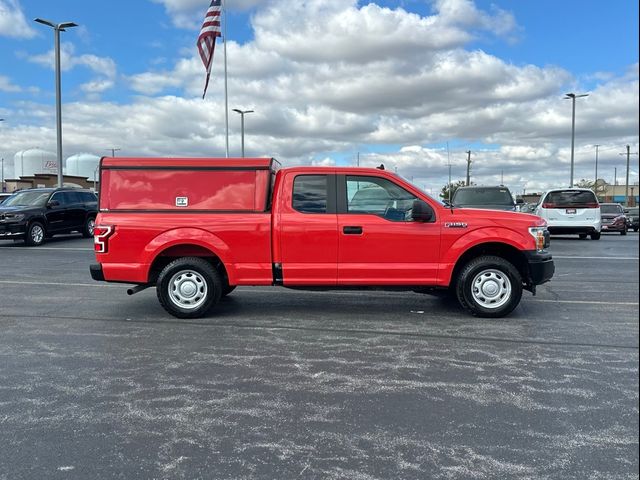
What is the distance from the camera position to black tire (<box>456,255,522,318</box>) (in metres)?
6.57

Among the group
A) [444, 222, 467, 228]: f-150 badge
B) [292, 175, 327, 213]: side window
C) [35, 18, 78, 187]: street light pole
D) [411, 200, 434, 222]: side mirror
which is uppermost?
[35, 18, 78, 187]: street light pole

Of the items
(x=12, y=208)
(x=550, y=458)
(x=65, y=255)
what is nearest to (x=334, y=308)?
(x=550, y=458)

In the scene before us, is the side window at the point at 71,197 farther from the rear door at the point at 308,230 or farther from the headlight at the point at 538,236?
the headlight at the point at 538,236

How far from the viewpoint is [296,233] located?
21.6ft

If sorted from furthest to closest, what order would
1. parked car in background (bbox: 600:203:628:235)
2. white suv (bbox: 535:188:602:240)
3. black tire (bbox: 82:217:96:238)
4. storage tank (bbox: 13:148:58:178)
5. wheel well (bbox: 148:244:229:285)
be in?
storage tank (bbox: 13:148:58:178) → parked car in background (bbox: 600:203:628:235) → black tire (bbox: 82:217:96:238) → white suv (bbox: 535:188:602:240) → wheel well (bbox: 148:244:229:285)

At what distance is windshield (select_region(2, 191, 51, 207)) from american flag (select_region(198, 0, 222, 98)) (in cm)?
913

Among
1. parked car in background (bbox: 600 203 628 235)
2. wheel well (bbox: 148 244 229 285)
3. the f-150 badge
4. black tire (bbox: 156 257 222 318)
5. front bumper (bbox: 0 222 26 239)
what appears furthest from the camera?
parked car in background (bbox: 600 203 628 235)

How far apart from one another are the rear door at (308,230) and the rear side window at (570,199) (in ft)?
44.8

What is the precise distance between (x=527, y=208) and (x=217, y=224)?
91.4 ft

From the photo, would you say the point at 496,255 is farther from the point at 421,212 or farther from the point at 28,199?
the point at 28,199

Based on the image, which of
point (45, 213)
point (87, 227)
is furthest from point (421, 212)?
point (87, 227)

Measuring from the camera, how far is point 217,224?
21.7ft

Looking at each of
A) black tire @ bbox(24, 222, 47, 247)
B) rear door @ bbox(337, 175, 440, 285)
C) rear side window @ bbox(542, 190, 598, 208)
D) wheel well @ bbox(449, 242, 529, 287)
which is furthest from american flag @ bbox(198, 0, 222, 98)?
wheel well @ bbox(449, 242, 529, 287)

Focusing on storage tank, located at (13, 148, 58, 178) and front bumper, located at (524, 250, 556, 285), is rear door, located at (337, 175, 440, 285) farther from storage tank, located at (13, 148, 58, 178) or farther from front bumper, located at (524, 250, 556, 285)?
storage tank, located at (13, 148, 58, 178)
